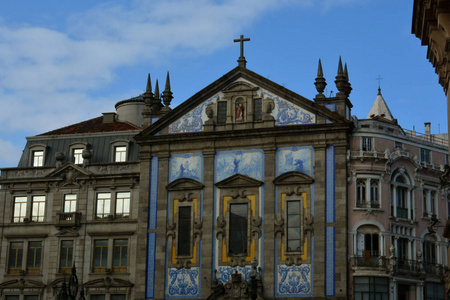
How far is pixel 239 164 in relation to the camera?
57.5 metres

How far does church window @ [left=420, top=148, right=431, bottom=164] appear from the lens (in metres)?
58.2

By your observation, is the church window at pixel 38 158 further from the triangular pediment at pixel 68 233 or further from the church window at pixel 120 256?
the church window at pixel 120 256

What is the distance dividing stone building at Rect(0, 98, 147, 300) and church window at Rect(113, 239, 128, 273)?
67 mm

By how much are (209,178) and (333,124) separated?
8.82 meters

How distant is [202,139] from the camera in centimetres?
5875

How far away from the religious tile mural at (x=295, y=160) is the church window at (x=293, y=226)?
2.06 m

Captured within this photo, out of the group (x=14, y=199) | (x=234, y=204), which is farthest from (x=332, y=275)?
(x=14, y=199)

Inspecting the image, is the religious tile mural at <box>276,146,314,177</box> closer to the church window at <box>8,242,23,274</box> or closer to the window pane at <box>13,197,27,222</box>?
the window pane at <box>13,197,27,222</box>

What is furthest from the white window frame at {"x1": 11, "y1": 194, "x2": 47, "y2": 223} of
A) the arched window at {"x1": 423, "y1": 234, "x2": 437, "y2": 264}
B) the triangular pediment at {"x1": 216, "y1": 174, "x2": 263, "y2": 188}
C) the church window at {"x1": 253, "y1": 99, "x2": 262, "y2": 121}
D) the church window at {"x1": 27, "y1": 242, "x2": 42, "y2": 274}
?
the arched window at {"x1": 423, "y1": 234, "x2": 437, "y2": 264}

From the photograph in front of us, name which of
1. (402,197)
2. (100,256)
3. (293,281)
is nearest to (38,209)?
(100,256)

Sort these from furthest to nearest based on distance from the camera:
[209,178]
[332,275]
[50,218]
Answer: [50,218] < [209,178] < [332,275]

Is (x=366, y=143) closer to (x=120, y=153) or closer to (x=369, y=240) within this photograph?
(x=369, y=240)

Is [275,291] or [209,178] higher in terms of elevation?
[209,178]

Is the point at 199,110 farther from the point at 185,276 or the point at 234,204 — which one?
the point at 185,276
